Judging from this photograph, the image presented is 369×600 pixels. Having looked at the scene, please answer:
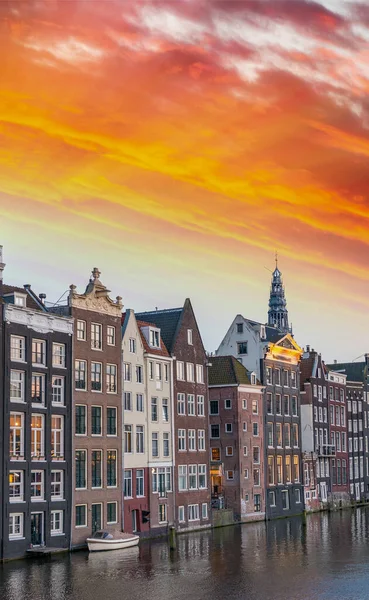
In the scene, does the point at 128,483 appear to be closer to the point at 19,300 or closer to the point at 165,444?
the point at 165,444

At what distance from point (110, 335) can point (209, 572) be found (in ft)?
93.4

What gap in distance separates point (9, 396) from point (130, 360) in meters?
19.5

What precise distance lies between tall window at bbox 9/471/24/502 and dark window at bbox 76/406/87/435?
29.0ft

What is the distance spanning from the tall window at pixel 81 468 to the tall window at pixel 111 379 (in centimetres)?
718

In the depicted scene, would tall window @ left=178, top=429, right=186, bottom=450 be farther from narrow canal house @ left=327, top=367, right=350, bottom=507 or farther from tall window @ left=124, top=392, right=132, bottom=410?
narrow canal house @ left=327, top=367, right=350, bottom=507

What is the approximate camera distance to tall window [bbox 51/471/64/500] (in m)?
77.5

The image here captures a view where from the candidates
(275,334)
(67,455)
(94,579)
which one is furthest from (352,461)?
(94,579)

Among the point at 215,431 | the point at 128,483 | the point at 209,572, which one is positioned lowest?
the point at 209,572

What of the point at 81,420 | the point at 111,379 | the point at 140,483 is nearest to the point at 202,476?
the point at 140,483

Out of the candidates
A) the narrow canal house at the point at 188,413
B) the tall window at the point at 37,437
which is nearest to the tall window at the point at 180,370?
the narrow canal house at the point at 188,413

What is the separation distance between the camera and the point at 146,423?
92.6 metres

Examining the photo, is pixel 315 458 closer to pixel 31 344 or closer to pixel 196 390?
pixel 196 390

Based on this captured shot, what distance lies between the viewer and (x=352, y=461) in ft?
483

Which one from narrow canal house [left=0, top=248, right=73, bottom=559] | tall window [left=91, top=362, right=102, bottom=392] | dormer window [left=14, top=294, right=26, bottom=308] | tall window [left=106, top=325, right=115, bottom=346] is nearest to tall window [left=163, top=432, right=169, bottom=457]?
tall window [left=91, top=362, right=102, bottom=392]
